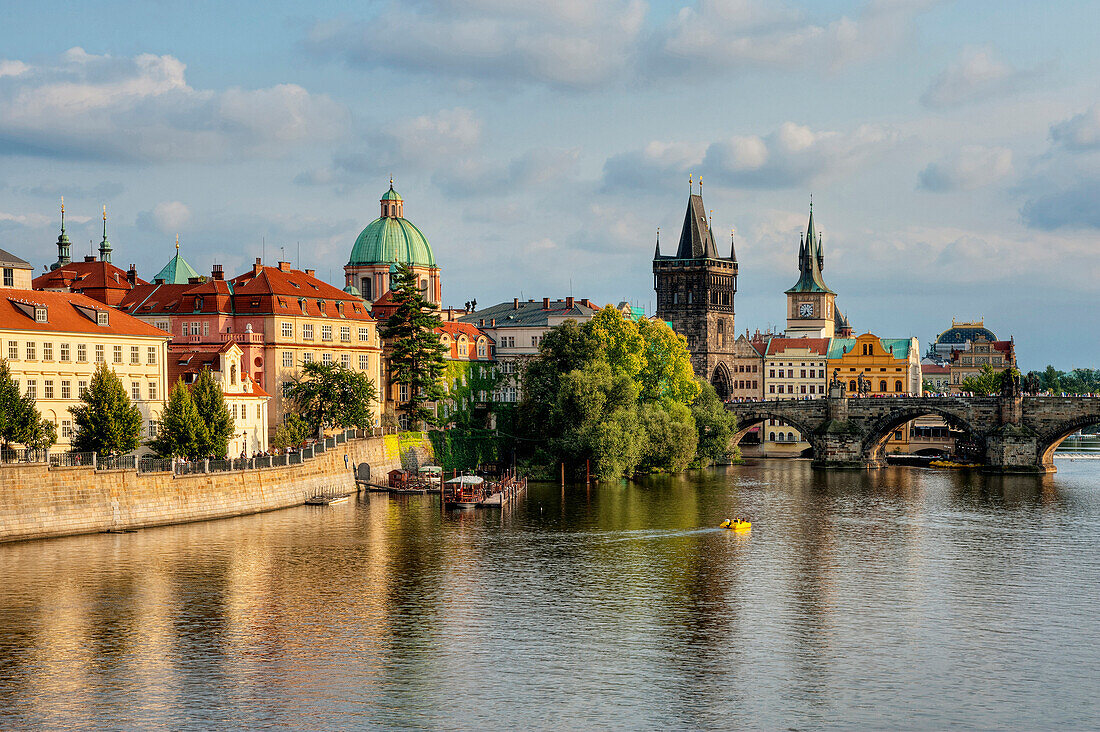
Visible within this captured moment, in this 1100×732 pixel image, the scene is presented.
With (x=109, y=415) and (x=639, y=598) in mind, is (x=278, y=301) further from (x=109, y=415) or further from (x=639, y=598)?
(x=639, y=598)

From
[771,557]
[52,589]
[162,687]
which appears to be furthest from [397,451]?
[162,687]

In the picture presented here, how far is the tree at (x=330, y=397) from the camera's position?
11388 centimetres

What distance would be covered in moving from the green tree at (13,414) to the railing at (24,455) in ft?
6.58

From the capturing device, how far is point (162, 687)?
49.2 metres

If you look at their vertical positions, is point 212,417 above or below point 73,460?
above

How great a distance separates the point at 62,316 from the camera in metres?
95.1

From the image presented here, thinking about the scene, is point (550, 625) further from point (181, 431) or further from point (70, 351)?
point (70, 351)

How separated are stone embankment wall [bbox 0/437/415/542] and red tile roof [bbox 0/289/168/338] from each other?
14858 millimetres

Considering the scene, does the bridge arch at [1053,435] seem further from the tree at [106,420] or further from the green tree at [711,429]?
the tree at [106,420]

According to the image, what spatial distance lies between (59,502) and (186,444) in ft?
48.3

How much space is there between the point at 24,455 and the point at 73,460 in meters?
5.68

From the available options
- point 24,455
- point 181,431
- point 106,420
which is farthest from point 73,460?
point 181,431

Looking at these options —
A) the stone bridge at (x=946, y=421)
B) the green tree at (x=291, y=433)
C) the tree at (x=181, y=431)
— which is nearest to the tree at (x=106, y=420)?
the tree at (x=181, y=431)

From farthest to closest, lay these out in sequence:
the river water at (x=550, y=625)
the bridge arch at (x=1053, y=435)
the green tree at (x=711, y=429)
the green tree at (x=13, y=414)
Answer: the green tree at (x=711, y=429)
the bridge arch at (x=1053, y=435)
the green tree at (x=13, y=414)
the river water at (x=550, y=625)
